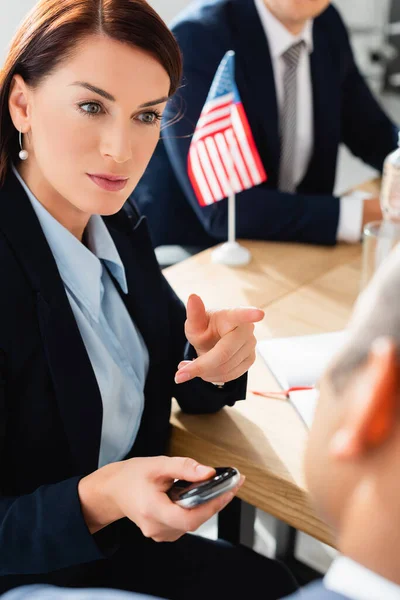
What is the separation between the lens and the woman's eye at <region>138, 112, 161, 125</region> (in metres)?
0.97

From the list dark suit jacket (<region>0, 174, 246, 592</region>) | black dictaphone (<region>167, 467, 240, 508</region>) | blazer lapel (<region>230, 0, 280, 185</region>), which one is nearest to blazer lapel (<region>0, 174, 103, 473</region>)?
dark suit jacket (<region>0, 174, 246, 592</region>)

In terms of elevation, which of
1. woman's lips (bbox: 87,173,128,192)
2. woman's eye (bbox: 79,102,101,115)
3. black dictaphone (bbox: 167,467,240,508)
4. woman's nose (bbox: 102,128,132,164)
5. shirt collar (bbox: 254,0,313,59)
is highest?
shirt collar (bbox: 254,0,313,59)

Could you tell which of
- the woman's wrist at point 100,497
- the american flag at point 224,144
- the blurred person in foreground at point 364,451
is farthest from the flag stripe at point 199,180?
the blurred person in foreground at point 364,451

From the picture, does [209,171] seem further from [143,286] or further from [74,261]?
[74,261]

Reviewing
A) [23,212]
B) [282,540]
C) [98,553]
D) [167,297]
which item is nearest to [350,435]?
[98,553]

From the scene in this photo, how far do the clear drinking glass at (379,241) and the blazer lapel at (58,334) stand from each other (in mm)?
686

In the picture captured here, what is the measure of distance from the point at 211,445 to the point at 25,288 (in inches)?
13.7

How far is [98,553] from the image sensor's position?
0.85m

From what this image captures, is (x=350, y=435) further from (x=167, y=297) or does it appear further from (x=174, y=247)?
(x=174, y=247)

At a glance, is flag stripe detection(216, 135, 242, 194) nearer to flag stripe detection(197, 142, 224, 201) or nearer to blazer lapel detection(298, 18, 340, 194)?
flag stripe detection(197, 142, 224, 201)

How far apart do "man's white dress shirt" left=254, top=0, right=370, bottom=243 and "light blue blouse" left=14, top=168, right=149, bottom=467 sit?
789mm

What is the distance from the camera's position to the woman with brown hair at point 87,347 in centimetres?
84

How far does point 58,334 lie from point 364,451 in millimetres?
636

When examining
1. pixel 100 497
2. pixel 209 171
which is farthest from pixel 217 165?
pixel 100 497
